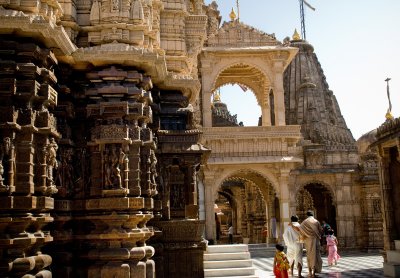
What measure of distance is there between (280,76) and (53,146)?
18205 millimetres

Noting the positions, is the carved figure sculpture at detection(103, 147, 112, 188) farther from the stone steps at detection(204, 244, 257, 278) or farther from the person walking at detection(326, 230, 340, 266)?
the person walking at detection(326, 230, 340, 266)

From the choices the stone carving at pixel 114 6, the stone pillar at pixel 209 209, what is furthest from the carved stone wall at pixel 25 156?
the stone pillar at pixel 209 209

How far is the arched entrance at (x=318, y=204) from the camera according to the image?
104 ft

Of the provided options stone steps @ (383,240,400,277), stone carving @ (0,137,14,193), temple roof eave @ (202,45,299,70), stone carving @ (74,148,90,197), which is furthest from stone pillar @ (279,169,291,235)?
stone carving @ (0,137,14,193)

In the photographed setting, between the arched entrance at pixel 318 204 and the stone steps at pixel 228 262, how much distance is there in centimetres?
1794

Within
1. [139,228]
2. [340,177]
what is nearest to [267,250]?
[340,177]

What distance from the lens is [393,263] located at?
14.5 meters

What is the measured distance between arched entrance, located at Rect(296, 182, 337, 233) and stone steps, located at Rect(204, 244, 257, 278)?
17.9 meters

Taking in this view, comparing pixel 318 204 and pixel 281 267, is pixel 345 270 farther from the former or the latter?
pixel 318 204

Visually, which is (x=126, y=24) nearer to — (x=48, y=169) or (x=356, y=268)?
(x=48, y=169)

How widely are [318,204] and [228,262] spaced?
20321 millimetres

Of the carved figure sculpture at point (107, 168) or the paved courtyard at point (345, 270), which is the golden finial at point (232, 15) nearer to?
the paved courtyard at point (345, 270)

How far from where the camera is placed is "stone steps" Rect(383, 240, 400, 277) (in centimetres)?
1424

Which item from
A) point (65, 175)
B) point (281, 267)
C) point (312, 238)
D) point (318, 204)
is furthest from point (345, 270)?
point (318, 204)
